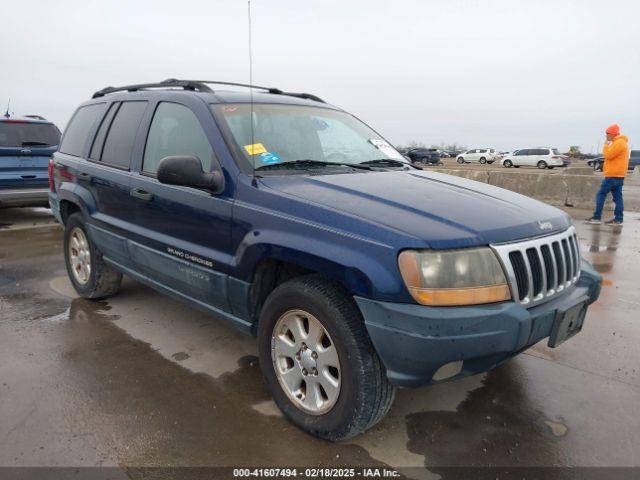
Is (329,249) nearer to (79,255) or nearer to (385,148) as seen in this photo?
(385,148)

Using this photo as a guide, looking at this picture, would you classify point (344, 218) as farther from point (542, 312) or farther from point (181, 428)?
point (181, 428)

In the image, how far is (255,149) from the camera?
301 centimetres

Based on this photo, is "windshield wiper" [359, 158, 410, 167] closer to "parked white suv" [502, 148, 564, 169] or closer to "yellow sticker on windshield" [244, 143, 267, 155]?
"yellow sticker on windshield" [244, 143, 267, 155]

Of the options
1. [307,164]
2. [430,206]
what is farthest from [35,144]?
[430,206]

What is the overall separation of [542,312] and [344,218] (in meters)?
1.02

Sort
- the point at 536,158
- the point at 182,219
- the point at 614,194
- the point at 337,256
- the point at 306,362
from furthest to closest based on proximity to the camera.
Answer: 1. the point at 536,158
2. the point at 614,194
3. the point at 182,219
4. the point at 306,362
5. the point at 337,256

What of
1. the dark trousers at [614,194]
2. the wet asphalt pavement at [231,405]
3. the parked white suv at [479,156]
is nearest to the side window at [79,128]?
the wet asphalt pavement at [231,405]

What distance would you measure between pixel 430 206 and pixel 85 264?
11.2ft

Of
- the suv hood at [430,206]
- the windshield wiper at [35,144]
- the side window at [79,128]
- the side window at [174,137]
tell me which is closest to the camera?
the suv hood at [430,206]

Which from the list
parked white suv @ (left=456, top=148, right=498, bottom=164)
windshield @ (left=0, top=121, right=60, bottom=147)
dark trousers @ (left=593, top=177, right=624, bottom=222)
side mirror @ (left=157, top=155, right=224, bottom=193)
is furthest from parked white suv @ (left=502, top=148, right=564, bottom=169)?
side mirror @ (left=157, top=155, right=224, bottom=193)

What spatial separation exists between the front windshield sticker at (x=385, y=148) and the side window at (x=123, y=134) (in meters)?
1.76

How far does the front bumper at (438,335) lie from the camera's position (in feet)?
6.91

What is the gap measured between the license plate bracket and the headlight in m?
0.39

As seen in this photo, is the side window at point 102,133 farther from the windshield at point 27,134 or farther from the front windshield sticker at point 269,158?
the windshield at point 27,134
